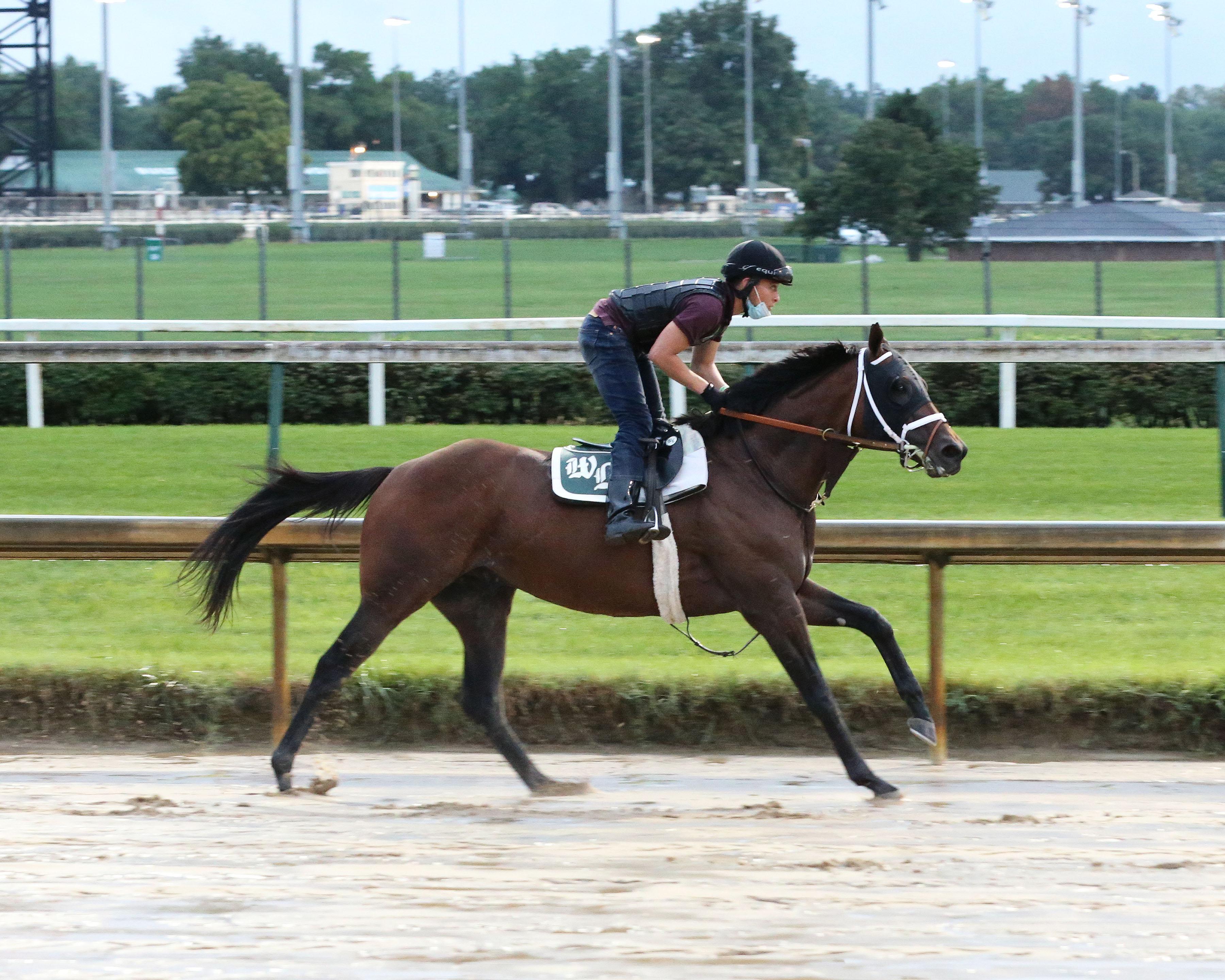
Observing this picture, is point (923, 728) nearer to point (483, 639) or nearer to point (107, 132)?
point (483, 639)

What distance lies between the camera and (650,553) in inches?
193

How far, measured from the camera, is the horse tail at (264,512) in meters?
5.21

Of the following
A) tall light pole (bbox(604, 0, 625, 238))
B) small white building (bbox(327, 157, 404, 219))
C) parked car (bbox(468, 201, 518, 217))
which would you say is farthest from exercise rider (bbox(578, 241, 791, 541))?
small white building (bbox(327, 157, 404, 219))

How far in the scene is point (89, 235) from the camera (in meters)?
32.9

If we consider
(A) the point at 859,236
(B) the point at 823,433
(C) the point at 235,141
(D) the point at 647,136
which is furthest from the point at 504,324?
(C) the point at 235,141

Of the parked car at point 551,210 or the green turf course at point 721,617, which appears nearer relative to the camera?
the green turf course at point 721,617

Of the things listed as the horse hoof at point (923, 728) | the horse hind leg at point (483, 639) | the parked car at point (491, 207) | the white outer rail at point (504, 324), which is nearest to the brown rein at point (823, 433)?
the horse hoof at point (923, 728)

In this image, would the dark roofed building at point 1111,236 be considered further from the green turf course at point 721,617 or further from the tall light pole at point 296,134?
the green turf course at point 721,617

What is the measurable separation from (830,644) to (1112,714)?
1.28 meters

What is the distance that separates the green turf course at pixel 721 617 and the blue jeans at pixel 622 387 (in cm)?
118

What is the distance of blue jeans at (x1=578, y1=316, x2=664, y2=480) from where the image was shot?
16.0ft

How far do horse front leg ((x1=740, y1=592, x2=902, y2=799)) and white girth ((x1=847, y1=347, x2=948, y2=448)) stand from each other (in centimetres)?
58

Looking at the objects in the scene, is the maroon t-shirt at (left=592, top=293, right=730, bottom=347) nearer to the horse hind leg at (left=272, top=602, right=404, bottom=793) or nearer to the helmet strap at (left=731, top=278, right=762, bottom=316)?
the helmet strap at (left=731, top=278, right=762, bottom=316)

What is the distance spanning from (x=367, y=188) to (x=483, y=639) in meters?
57.1
